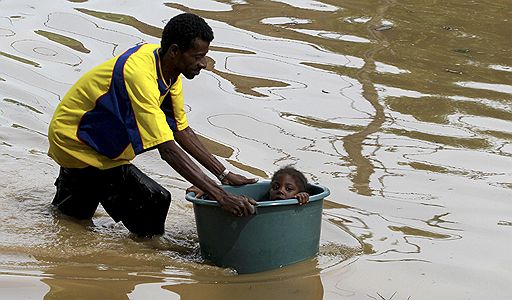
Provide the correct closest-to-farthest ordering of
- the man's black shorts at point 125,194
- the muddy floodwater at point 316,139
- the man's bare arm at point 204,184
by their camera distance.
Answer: the man's bare arm at point 204,184, the muddy floodwater at point 316,139, the man's black shorts at point 125,194

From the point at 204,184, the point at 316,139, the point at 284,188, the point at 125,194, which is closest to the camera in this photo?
the point at 204,184

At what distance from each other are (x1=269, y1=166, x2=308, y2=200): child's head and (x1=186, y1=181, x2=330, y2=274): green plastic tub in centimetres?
28

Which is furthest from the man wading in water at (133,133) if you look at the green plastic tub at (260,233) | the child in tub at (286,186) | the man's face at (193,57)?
the child in tub at (286,186)

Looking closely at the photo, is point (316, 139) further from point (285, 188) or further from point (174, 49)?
point (174, 49)

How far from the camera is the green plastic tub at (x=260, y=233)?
5.23 metres

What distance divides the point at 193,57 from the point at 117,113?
1.65 feet

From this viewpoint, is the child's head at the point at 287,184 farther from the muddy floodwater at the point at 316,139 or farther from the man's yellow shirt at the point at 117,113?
the man's yellow shirt at the point at 117,113

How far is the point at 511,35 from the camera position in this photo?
11070 mm

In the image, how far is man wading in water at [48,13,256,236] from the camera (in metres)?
5.20

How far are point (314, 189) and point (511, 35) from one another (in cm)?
601

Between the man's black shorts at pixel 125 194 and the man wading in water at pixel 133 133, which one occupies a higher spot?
the man wading in water at pixel 133 133

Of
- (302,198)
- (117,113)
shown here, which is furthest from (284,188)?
(117,113)

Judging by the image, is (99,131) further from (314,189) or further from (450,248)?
(450,248)

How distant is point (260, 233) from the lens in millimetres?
5273
